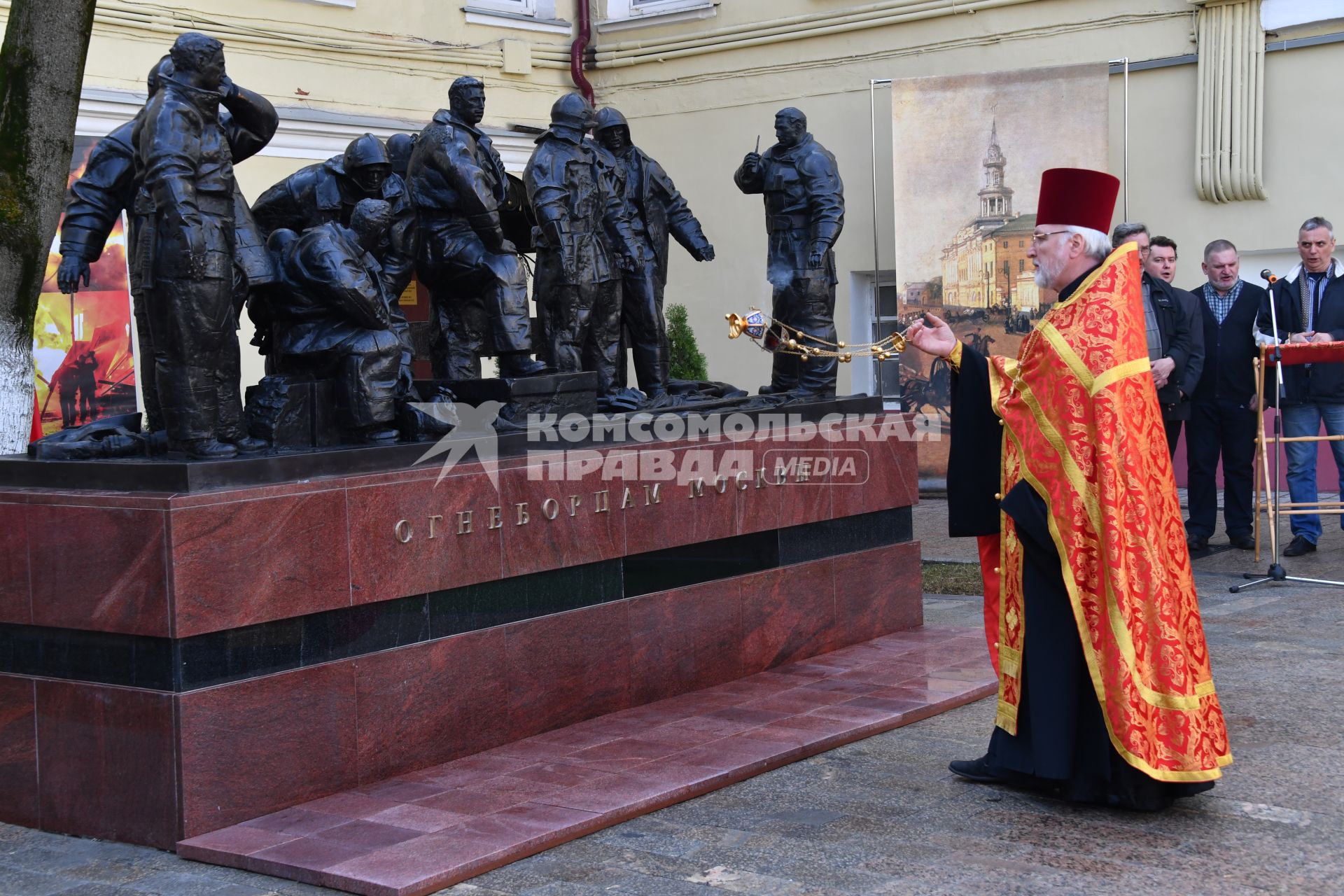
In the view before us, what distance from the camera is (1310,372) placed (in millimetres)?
10078

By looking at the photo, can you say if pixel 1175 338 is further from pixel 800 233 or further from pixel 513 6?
pixel 513 6

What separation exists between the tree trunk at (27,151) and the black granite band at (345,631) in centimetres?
283

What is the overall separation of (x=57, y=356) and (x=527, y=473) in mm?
7377

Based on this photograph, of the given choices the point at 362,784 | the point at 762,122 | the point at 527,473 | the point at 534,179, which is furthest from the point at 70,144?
the point at 762,122

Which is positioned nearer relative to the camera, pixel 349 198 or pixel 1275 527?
pixel 349 198

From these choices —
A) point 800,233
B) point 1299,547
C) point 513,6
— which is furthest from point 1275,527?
point 513,6

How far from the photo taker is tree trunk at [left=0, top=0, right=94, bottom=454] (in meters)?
7.59

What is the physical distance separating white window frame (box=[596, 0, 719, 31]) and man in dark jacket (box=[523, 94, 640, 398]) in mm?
7563

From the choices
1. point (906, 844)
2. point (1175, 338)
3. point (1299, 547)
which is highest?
point (1175, 338)

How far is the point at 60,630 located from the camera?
16.7ft

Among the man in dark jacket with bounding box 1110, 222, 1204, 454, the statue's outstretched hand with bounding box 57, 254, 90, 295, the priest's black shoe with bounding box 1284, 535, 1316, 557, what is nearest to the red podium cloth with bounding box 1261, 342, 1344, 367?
the man in dark jacket with bounding box 1110, 222, 1204, 454

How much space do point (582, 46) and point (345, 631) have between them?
12.1 m

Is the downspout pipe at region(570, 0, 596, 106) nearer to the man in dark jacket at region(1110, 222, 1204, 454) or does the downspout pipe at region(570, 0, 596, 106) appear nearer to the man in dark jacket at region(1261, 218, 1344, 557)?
the man in dark jacket at region(1110, 222, 1204, 454)

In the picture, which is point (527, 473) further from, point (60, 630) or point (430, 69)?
point (430, 69)
